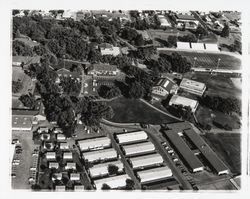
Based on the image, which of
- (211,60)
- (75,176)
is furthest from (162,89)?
(75,176)

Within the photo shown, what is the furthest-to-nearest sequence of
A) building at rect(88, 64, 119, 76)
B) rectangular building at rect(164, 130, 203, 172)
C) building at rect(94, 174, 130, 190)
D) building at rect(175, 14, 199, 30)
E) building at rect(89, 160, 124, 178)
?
building at rect(175, 14, 199, 30) < building at rect(88, 64, 119, 76) < rectangular building at rect(164, 130, 203, 172) < building at rect(89, 160, 124, 178) < building at rect(94, 174, 130, 190)

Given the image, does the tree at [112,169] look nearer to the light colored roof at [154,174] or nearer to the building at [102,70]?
the light colored roof at [154,174]

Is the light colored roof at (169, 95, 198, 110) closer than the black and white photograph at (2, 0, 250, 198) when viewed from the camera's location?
No

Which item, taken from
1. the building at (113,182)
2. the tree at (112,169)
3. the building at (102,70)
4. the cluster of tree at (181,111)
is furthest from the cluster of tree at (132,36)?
the building at (113,182)

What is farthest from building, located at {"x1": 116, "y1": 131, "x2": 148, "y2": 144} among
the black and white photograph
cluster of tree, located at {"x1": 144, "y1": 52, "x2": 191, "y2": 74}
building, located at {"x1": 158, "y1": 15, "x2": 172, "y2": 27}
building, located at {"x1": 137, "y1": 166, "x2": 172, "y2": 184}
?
building, located at {"x1": 158, "y1": 15, "x2": 172, "y2": 27}

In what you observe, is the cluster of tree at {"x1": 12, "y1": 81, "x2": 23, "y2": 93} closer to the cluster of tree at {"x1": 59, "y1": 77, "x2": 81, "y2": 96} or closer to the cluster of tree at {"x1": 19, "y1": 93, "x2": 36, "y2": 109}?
the cluster of tree at {"x1": 19, "y1": 93, "x2": 36, "y2": 109}

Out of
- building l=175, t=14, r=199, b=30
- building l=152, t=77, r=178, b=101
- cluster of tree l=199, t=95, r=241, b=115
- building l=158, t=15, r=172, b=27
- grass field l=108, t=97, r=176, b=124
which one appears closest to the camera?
grass field l=108, t=97, r=176, b=124
